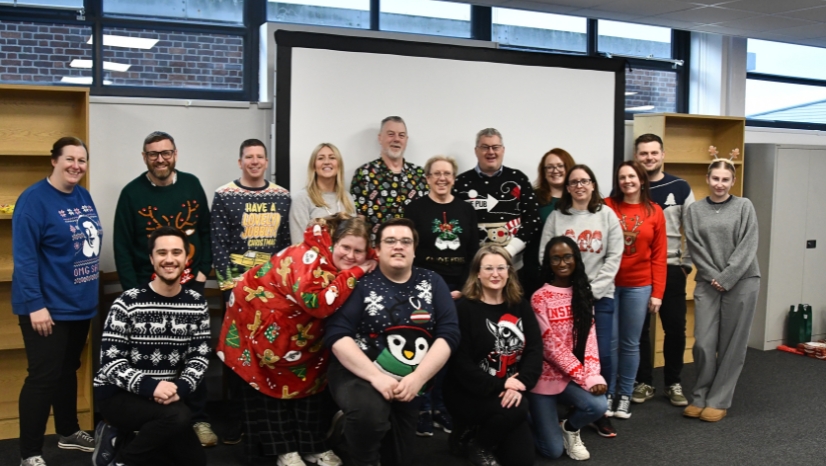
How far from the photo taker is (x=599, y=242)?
3617 millimetres

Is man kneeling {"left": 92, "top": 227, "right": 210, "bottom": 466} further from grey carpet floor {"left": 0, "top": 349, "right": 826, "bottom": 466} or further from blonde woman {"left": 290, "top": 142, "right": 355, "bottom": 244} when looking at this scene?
blonde woman {"left": 290, "top": 142, "right": 355, "bottom": 244}

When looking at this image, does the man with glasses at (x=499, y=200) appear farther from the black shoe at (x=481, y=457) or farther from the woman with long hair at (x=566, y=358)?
the black shoe at (x=481, y=457)

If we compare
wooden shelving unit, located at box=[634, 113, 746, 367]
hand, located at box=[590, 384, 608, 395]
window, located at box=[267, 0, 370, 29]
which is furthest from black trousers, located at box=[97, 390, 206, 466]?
wooden shelving unit, located at box=[634, 113, 746, 367]

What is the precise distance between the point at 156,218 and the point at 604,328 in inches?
88.4

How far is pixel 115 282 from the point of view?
391 centimetres

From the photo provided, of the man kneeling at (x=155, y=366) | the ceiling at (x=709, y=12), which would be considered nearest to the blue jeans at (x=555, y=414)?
the man kneeling at (x=155, y=366)

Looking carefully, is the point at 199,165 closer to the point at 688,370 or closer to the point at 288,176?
the point at 288,176

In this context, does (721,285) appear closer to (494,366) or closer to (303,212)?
(494,366)

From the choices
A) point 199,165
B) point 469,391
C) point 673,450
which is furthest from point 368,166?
point 673,450

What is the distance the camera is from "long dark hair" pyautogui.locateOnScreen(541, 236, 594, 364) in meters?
3.33

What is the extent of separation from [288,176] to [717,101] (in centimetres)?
408

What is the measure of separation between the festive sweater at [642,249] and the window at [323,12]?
2430 millimetres

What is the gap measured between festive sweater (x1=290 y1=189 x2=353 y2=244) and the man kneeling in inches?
28.1

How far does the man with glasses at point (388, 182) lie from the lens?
3.88 metres
